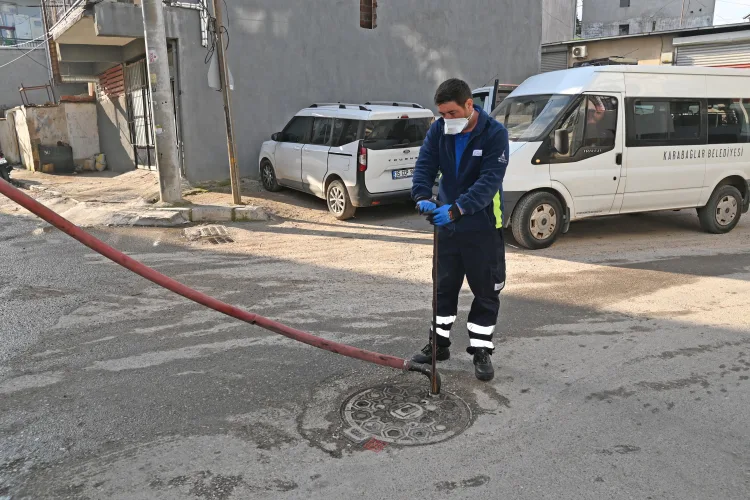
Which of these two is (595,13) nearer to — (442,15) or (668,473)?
(442,15)

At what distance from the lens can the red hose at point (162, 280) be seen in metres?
2.88

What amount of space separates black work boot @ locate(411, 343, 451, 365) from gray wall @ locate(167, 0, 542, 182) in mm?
10601

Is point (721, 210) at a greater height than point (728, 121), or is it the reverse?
point (728, 121)

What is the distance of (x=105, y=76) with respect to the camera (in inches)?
740

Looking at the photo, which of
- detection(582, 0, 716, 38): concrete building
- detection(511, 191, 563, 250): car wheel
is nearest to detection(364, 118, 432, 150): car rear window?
detection(511, 191, 563, 250): car wheel

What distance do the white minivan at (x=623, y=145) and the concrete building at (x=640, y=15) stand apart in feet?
124

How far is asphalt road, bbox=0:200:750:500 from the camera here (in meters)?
3.01

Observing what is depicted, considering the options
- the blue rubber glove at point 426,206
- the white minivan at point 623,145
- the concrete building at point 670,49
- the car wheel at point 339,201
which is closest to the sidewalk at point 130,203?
the car wheel at point 339,201

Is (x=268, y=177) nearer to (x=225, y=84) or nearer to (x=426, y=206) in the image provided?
(x=225, y=84)

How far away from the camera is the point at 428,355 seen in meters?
4.38

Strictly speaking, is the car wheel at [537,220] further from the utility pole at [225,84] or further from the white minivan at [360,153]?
the utility pole at [225,84]

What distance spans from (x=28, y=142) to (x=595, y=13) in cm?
4193

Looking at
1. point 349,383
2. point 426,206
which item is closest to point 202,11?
point 426,206

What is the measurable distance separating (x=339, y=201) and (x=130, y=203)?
4222 millimetres
